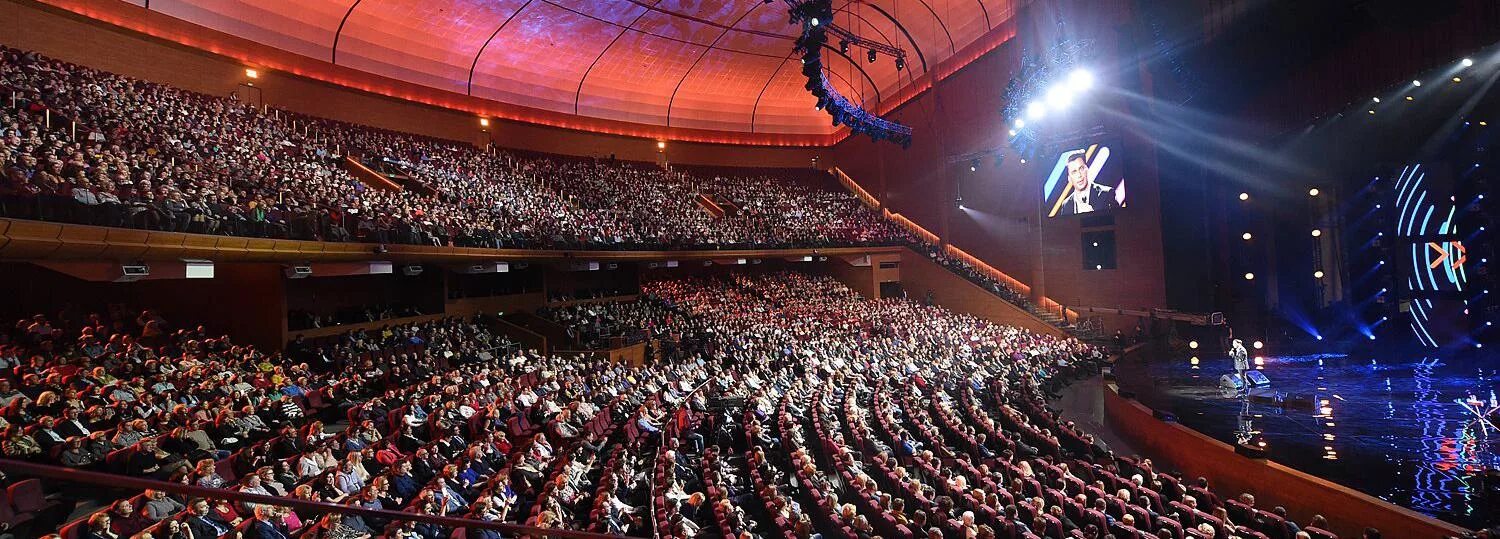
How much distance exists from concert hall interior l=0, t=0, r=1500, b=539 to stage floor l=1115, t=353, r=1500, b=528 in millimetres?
92

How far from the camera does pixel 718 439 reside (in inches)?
436

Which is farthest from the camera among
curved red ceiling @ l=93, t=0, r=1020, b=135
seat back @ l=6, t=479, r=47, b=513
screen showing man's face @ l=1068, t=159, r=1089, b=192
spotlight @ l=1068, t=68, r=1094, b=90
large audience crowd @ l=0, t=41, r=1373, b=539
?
screen showing man's face @ l=1068, t=159, r=1089, b=192

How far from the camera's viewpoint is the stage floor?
7711 mm

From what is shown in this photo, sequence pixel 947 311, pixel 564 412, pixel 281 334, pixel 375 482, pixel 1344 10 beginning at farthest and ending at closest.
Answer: pixel 947 311 < pixel 281 334 < pixel 1344 10 < pixel 564 412 < pixel 375 482

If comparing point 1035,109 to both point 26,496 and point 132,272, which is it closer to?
point 132,272

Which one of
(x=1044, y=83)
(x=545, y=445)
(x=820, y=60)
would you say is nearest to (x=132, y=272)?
(x=545, y=445)

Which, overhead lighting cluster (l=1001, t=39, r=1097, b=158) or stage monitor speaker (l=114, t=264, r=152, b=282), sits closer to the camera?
stage monitor speaker (l=114, t=264, r=152, b=282)

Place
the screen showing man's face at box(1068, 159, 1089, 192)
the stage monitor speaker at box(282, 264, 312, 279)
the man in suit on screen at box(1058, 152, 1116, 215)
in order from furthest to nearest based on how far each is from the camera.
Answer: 1. the screen showing man's face at box(1068, 159, 1089, 192)
2. the man in suit on screen at box(1058, 152, 1116, 215)
3. the stage monitor speaker at box(282, 264, 312, 279)

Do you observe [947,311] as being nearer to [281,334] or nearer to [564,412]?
[564,412]

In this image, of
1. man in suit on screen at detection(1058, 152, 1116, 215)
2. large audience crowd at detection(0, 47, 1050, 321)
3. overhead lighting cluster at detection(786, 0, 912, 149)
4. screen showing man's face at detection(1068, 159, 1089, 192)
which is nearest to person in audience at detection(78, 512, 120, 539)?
large audience crowd at detection(0, 47, 1050, 321)

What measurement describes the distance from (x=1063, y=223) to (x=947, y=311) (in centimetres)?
451

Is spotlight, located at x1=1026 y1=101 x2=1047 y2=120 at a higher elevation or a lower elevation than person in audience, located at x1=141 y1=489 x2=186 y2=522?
higher

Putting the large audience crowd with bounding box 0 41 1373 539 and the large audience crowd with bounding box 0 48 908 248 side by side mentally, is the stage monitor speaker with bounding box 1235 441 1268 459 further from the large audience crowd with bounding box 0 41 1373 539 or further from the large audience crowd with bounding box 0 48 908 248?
the large audience crowd with bounding box 0 48 908 248

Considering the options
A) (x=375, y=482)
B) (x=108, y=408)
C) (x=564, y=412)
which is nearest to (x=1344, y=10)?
(x=564, y=412)
